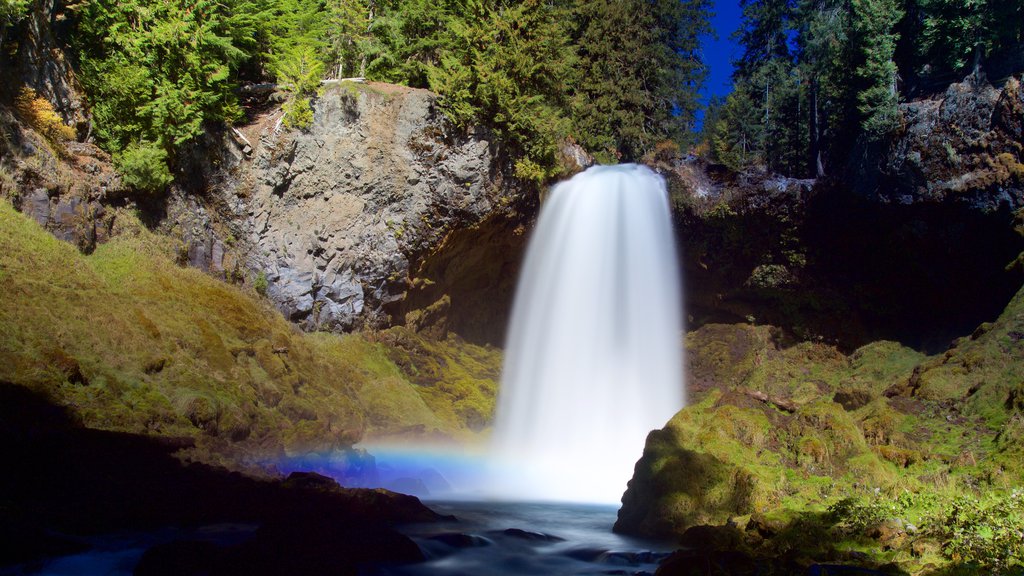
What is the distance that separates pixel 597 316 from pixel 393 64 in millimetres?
11230

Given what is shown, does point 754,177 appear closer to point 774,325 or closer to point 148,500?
point 774,325

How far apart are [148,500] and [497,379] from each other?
52.1ft

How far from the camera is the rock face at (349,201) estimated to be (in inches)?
809

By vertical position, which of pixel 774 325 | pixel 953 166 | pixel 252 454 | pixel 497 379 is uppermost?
pixel 953 166

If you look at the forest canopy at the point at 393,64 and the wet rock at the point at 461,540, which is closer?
the wet rock at the point at 461,540

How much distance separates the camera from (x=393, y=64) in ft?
78.7

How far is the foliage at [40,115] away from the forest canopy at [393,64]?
42.0 inches

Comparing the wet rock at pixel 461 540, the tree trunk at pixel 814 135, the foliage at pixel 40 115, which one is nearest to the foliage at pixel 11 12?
the foliage at pixel 40 115

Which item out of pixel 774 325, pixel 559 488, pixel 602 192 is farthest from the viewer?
pixel 774 325

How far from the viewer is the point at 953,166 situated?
20.0m

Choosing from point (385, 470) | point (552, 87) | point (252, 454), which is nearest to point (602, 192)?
point (552, 87)

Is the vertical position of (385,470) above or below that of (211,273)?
below

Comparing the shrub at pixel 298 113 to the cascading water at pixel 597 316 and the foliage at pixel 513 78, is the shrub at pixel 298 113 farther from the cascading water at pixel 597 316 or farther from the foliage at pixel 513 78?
the cascading water at pixel 597 316

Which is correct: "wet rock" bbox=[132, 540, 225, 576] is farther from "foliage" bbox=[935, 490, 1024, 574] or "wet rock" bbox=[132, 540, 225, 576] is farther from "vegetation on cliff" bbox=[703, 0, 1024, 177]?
"vegetation on cliff" bbox=[703, 0, 1024, 177]
